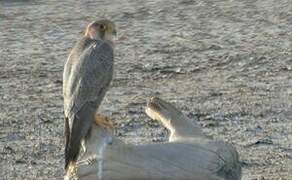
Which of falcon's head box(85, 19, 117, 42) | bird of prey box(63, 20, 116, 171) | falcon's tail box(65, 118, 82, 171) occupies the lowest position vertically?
falcon's tail box(65, 118, 82, 171)

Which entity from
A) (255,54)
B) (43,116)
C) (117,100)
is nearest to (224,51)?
(255,54)

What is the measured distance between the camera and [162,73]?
38.9 ft

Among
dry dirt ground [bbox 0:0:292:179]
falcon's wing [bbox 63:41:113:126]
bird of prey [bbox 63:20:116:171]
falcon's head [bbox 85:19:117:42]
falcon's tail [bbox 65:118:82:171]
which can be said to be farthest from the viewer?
dry dirt ground [bbox 0:0:292:179]

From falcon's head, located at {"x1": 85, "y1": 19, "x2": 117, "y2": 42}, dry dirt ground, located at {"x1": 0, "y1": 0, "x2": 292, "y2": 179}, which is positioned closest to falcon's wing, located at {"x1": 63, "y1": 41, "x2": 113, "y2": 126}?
falcon's head, located at {"x1": 85, "y1": 19, "x2": 117, "y2": 42}

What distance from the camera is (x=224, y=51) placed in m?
12.8

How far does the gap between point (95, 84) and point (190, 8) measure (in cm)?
766

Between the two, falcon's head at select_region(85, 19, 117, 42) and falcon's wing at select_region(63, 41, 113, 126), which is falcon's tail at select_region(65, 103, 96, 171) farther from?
falcon's head at select_region(85, 19, 117, 42)

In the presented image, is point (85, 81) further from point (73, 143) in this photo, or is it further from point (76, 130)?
point (73, 143)

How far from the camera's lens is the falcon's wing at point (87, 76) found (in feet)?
25.8

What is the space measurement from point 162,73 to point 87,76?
3873 millimetres

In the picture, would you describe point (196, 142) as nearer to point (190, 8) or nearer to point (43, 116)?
point (43, 116)

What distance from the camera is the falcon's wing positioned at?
786 centimetres

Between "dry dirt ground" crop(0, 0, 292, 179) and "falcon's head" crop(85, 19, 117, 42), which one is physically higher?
"falcon's head" crop(85, 19, 117, 42)

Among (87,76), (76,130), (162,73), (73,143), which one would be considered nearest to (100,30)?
(87,76)
